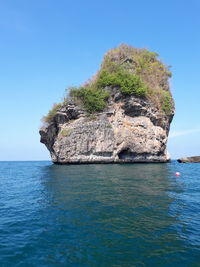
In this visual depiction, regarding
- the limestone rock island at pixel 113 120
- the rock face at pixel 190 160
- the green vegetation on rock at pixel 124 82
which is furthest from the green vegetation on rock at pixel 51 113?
the rock face at pixel 190 160

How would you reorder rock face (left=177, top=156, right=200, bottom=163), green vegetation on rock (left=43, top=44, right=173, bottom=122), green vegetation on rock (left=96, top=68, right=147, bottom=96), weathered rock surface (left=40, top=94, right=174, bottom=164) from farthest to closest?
rock face (left=177, top=156, right=200, bottom=163)
green vegetation on rock (left=43, top=44, right=173, bottom=122)
green vegetation on rock (left=96, top=68, right=147, bottom=96)
weathered rock surface (left=40, top=94, right=174, bottom=164)

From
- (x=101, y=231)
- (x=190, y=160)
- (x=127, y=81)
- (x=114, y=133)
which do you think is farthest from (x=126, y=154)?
(x=101, y=231)

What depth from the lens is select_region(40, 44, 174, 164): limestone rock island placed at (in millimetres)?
44688

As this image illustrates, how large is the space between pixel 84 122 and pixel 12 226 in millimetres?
37638

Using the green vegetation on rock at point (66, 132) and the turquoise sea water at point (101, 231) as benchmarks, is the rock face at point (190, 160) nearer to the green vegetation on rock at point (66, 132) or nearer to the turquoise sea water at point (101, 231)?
the green vegetation on rock at point (66, 132)

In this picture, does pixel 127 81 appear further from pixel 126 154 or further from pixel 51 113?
pixel 51 113

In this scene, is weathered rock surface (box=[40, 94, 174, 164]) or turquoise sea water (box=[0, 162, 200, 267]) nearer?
turquoise sea water (box=[0, 162, 200, 267])

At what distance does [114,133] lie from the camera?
4550cm

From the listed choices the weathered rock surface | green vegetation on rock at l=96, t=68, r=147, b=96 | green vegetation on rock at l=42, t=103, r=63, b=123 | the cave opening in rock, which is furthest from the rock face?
green vegetation on rock at l=42, t=103, r=63, b=123

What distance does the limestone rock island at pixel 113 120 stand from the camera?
44688mm

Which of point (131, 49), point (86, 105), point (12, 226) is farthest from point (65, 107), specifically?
point (12, 226)

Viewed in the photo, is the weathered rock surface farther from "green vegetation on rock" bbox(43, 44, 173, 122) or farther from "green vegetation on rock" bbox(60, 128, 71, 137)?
"green vegetation on rock" bbox(43, 44, 173, 122)

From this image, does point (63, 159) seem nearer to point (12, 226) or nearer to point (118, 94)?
point (118, 94)

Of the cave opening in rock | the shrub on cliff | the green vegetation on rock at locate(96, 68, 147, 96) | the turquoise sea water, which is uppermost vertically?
the green vegetation on rock at locate(96, 68, 147, 96)
